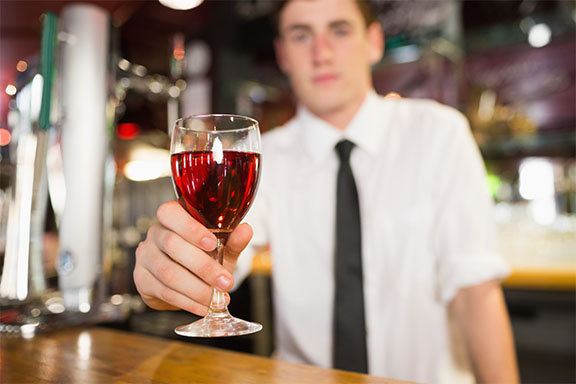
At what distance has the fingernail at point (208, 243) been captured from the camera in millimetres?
607

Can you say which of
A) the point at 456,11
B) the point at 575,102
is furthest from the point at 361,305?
the point at 575,102

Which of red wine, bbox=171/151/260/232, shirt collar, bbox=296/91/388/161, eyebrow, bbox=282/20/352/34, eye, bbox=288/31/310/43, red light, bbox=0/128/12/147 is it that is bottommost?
red wine, bbox=171/151/260/232

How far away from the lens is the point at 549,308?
6.80ft

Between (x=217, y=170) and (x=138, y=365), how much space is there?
27 centimetres

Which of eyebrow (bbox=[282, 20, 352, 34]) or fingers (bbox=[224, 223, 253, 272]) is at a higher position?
eyebrow (bbox=[282, 20, 352, 34])

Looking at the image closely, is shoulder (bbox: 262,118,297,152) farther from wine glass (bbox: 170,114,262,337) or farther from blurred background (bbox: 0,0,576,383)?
wine glass (bbox: 170,114,262,337)

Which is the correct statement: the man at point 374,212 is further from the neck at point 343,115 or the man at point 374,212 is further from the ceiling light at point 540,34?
the ceiling light at point 540,34

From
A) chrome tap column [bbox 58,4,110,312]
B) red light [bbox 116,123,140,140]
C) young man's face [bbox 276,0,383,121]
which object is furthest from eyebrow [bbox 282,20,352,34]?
red light [bbox 116,123,140,140]

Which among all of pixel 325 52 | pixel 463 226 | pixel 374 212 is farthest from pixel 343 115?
pixel 463 226

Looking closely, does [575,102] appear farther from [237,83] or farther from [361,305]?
[361,305]

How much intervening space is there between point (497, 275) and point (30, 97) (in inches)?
43.8

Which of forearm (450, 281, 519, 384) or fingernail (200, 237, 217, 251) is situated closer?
fingernail (200, 237, 217, 251)

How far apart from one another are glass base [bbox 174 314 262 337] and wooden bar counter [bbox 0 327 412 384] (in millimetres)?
57

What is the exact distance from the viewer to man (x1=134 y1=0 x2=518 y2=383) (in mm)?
1391
